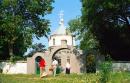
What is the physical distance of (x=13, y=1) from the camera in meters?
59.5

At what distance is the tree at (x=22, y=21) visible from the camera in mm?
Answer: 59000

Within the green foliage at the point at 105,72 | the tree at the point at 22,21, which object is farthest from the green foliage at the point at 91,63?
the green foliage at the point at 105,72

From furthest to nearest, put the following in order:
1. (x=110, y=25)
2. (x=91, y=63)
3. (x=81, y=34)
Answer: (x=81, y=34) < (x=110, y=25) < (x=91, y=63)

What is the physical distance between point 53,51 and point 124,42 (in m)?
8.11

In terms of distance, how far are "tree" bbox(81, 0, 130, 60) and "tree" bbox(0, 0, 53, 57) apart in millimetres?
6918

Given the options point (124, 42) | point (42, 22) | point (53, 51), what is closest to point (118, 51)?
point (124, 42)

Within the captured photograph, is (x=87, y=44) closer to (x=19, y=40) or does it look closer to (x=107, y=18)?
(x=19, y=40)

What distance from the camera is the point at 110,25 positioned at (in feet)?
180

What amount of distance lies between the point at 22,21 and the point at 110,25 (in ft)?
37.9

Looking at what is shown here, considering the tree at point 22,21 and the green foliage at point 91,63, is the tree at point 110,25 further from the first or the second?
the tree at point 22,21

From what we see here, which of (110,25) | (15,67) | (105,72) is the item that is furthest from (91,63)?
(105,72)

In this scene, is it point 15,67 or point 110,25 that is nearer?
point 110,25

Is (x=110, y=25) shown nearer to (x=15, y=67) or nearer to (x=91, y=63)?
(x=91, y=63)

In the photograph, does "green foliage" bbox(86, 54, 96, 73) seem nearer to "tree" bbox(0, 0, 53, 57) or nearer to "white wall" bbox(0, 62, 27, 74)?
"white wall" bbox(0, 62, 27, 74)
